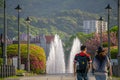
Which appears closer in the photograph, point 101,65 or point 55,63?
point 101,65

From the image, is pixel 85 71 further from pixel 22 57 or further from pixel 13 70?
pixel 22 57

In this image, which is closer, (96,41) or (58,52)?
(58,52)

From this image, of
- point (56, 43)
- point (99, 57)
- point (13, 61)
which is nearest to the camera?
point (99, 57)

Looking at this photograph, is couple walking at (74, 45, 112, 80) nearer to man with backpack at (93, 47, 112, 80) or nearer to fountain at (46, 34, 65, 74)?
man with backpack at (93, 47, 112, 80)

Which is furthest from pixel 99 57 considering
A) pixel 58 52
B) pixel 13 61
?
pixel 58 52

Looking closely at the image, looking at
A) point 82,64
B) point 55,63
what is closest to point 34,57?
point 55,63

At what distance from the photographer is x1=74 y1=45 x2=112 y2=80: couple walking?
88.1ft

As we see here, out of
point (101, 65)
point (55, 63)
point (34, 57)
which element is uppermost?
point (101, 65)

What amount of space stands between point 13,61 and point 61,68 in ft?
185

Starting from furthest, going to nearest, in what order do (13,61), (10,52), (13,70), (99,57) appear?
(10,52) < (13,61) < (13,70) < (99,57)

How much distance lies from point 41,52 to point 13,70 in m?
29.3

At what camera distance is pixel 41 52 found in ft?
276

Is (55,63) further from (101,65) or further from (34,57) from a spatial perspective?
(101,65)

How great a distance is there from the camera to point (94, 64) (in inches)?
1066
